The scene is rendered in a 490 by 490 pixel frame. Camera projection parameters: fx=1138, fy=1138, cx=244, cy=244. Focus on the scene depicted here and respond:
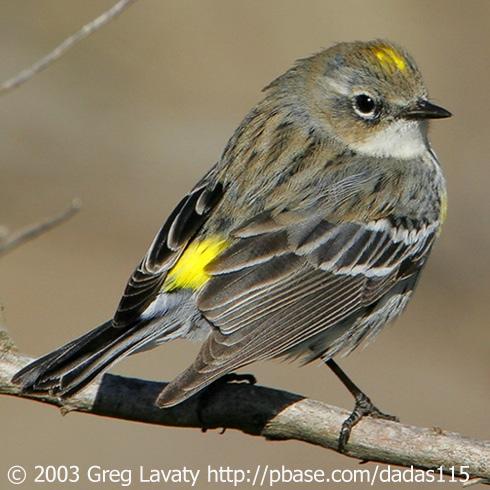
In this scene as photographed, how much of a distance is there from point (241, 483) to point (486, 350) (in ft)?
11.5

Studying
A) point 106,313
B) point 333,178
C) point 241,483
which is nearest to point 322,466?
point 241,483

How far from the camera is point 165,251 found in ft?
22.6

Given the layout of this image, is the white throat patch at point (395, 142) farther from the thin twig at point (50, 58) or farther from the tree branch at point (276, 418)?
the thin twig at point (50, 58)

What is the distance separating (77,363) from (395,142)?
9.17ft

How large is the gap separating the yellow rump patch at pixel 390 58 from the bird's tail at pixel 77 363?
2.61m

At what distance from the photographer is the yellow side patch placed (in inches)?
260

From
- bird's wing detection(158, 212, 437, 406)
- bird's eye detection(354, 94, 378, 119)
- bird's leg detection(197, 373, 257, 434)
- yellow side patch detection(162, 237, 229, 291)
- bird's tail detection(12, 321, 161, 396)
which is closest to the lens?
bird's tail detection(12, 321, 161, 396)

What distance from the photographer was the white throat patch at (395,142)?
7508 millimetres

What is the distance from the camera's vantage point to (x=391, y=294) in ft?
24.4

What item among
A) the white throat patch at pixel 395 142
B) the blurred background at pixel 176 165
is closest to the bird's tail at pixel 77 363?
the white throat patch at pixel 395 142

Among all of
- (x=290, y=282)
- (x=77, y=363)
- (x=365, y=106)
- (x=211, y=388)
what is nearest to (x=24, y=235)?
(x=77, y=363)

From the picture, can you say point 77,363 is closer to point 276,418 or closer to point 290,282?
point 276,418

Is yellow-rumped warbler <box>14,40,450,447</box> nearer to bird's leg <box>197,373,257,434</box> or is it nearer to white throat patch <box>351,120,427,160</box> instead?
white throat patch <box>351,120,427,160</box>

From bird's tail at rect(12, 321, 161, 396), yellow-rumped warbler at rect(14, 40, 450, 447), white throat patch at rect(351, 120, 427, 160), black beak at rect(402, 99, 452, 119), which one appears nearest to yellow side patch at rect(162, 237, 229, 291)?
yellow-rumped warbler at rect(14, 40, 450, 447)
